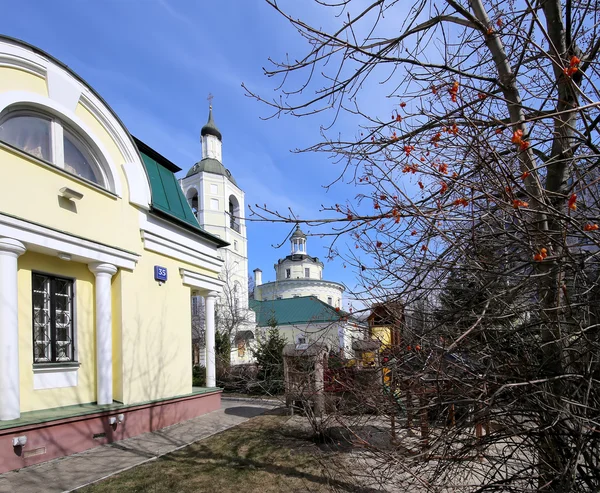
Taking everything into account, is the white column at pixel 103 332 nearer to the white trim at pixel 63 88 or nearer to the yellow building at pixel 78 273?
the yellow building at pixel 78 273

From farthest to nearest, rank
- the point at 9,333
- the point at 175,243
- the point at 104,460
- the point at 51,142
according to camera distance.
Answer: the point at 175,243, the point at 51,142, the point at 104,460, the point at 9,333

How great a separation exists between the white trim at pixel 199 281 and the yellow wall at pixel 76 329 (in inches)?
106

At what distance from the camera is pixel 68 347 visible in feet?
26.9

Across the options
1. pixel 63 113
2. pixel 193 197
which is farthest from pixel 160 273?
pixel 193 197

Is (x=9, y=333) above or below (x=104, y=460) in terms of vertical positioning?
above

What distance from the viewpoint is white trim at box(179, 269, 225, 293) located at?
440 inches

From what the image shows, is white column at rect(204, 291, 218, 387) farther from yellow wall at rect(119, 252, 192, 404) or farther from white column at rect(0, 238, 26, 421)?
white column at rect(0, 238, 26, 421)

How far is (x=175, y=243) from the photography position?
10734mm

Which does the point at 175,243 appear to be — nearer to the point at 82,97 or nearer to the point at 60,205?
the point at 60,205

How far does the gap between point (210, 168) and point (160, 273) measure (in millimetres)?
31491

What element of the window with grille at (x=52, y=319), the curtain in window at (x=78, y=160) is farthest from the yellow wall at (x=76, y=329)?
the curtain in window at (x=78, y=160)

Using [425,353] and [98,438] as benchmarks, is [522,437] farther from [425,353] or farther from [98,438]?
[98,438]

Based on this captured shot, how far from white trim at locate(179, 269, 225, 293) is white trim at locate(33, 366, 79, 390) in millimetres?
3499

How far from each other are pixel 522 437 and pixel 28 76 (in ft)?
27.4
